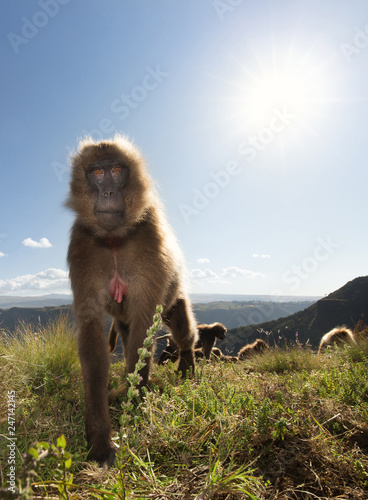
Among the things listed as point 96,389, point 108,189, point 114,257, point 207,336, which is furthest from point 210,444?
point 207,336

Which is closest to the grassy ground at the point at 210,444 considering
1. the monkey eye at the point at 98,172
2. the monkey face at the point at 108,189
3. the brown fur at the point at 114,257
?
the brown fur at the point at 114,257

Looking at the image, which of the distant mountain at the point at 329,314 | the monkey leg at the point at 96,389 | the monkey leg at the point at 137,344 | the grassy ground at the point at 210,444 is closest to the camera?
the grassy ground at the point at 210,444

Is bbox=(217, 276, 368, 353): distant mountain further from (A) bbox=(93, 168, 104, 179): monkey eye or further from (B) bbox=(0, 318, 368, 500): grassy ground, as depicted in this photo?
(A) bbox=(93, 168, 104, 179): monkey eye

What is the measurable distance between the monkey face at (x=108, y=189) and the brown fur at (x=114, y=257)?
0.02m

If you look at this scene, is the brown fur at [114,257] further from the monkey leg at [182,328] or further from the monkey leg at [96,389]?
the monkey leg at [182,328]

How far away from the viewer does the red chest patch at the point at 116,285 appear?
141 inches

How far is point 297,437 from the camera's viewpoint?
242 cm

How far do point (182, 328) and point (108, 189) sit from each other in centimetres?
243

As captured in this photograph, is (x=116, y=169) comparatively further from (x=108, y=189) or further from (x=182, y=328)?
(x=182, y=328)

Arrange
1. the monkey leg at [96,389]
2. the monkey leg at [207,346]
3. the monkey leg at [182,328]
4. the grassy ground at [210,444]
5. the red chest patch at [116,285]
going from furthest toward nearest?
the monkey leg at [207,346]
the monkey leg at [182,328]
the red chest patch at [116,285]
the monkey leg at [96,389]
the grassy ground at [210,444]

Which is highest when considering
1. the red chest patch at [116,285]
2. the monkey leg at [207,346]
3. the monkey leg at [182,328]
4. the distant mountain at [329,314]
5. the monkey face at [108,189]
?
the monkey face at [108,189]

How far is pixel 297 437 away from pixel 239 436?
1.43 ft

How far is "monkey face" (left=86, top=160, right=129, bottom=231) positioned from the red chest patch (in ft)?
1.20

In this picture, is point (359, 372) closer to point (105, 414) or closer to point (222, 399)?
point (222, 399)
